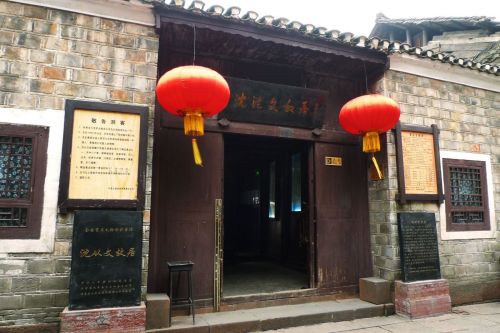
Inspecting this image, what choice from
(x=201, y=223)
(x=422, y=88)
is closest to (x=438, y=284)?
(x=422, y=88)

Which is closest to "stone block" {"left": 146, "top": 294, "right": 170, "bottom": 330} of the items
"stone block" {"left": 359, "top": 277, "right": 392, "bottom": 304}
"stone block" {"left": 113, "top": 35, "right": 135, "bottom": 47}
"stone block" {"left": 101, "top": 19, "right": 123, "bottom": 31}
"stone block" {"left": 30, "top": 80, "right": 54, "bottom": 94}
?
"stone block" {"left": 30, "top": 80, "right": 54, "bottom": 94}

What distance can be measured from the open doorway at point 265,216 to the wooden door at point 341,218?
44cm

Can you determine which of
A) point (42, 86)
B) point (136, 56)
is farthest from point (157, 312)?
point (136, 56)

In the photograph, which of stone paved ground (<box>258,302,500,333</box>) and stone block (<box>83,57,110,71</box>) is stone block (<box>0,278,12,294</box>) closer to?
stone block (<box>83,57,110,71</box>)

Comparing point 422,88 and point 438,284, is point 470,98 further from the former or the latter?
point 438,284

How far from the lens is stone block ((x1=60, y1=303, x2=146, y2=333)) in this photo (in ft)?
12.2

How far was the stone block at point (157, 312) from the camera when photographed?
165 inches

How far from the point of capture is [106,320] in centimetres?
384

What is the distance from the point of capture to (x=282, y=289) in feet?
19.2

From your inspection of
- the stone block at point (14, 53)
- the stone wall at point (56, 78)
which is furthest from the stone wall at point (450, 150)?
the stone block at point (14, 53)

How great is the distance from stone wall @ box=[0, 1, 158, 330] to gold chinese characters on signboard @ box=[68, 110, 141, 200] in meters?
0.21

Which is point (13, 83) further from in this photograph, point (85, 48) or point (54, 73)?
point (85, 48)

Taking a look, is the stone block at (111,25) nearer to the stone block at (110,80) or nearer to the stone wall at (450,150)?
the stone block at (110,80)

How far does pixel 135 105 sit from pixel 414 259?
15.4 feet
